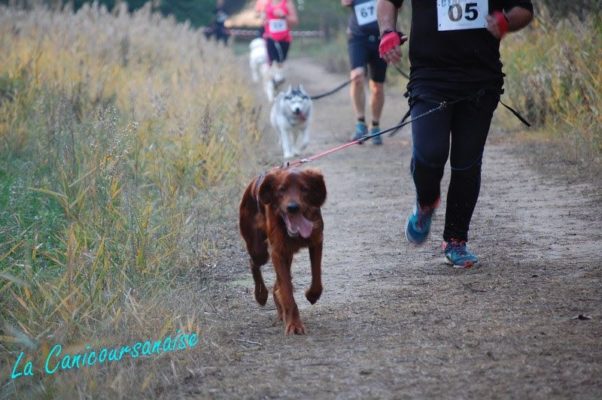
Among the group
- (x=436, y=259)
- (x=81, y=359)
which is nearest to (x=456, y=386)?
(x=81, y=359)

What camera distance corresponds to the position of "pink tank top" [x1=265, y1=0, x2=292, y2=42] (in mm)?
15305

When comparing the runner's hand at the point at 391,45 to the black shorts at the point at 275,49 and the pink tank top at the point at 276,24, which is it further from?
the black shorts at the point at 275,49

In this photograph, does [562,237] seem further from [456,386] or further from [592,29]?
[592,29]

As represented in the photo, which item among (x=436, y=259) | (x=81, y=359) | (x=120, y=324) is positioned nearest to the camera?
(x=81, y=359)

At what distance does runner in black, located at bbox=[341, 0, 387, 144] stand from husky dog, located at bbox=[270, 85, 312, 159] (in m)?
0.64

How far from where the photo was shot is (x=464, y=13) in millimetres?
5180

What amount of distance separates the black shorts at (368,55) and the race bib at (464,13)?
5293 mm

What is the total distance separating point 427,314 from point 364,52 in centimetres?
635

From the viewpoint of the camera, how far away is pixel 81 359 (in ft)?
13.4

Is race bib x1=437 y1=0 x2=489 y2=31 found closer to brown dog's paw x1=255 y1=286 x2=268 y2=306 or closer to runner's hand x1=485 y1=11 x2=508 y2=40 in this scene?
runner's hand x1=485 y1=11 x2=508 y2=40

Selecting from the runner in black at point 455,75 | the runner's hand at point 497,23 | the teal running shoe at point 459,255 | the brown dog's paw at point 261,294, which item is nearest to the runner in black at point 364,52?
the runner in black at point 455,75

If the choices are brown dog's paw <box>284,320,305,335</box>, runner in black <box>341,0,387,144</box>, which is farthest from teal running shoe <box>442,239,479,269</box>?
runner in black <box>341,0,387,144</box>

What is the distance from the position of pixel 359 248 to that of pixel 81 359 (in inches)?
106

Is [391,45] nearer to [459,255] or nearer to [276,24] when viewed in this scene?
[459,255]
